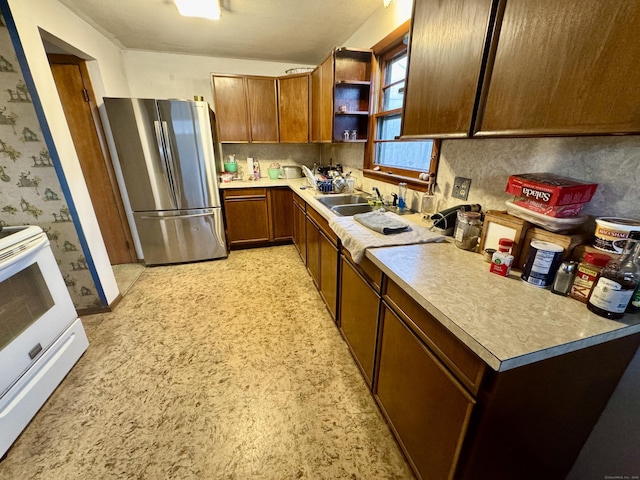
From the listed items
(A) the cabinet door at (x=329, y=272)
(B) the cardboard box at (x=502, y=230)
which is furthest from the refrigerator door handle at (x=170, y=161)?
(B) the cardboard box at (x=502, y=230)

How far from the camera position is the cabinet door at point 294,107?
297 cm

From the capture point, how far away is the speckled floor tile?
3.74 ft

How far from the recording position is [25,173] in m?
1.72

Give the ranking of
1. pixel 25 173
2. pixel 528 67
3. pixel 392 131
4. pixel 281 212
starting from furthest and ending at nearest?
pixel 281 212, pixel 392 131, pixel 25 173, pixel 528 67

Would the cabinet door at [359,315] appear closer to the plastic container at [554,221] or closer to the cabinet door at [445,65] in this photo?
the plastic container at [554,221]

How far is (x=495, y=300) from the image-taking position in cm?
82

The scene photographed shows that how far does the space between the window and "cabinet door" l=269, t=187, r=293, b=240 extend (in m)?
1.16

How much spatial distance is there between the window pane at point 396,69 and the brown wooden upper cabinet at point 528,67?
942mm

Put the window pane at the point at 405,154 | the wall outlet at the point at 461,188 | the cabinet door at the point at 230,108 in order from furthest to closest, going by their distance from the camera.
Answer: the cabinet door at the point at 230,108, the window pane at the point at 405,154, the wall outlet at the point at 461,188

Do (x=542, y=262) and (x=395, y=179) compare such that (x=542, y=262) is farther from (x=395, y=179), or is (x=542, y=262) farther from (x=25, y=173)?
(x=25, y=173)

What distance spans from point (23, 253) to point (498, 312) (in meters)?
2.17

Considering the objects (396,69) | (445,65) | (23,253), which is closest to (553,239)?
(445,65)

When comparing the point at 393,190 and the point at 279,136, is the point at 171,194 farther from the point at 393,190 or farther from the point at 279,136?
the point at 393,190

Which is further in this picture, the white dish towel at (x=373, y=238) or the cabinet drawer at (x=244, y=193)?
the cabinet drawer at (x=244, y=193)
